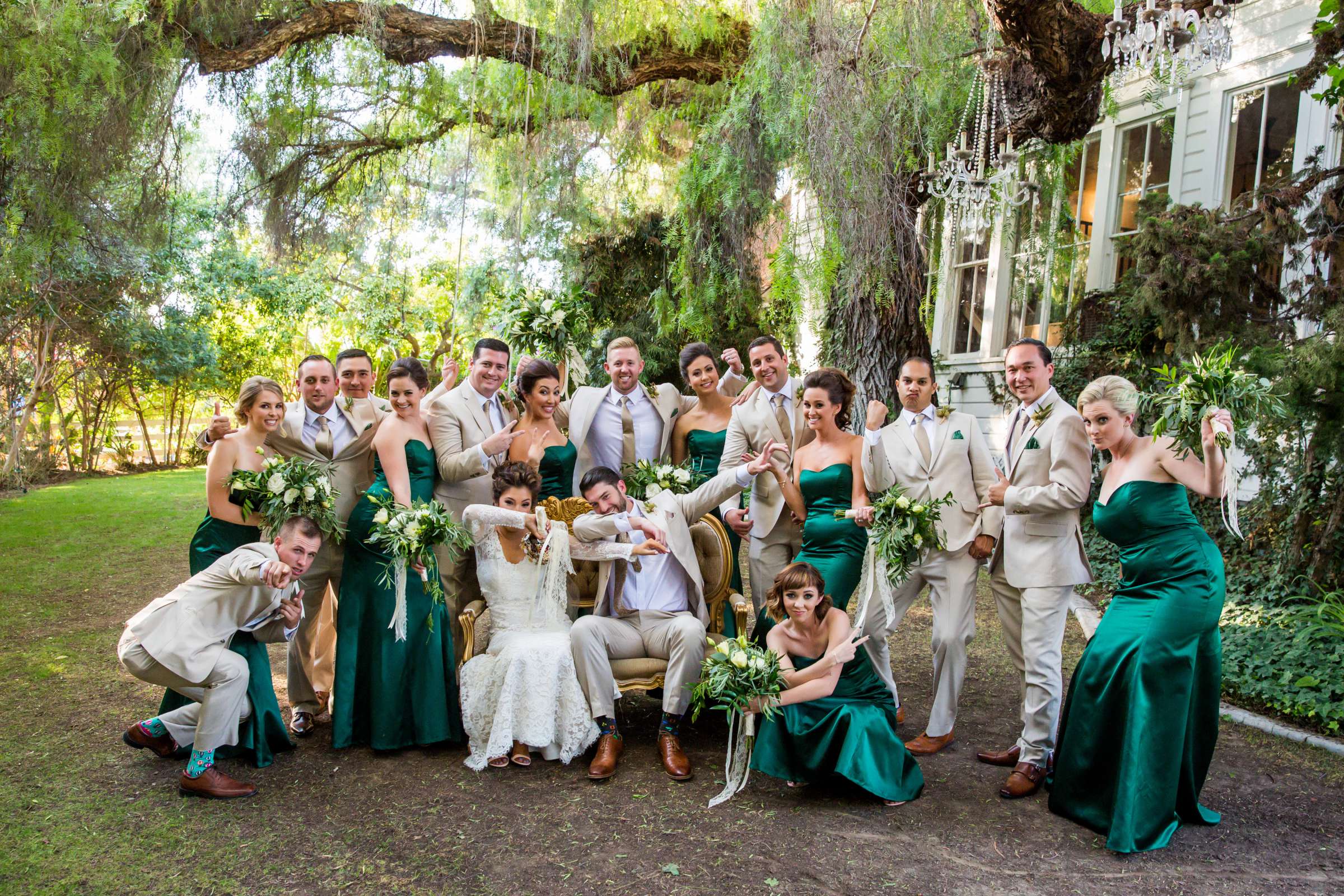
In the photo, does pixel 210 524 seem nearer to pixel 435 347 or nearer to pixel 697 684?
pixel 697 684

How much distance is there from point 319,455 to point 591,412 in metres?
1.53

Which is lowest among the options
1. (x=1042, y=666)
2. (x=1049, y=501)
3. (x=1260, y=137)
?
(x=1042, y=666)

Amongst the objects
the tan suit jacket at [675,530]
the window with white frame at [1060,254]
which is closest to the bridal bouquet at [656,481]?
the tan suit jacket at [675,530]

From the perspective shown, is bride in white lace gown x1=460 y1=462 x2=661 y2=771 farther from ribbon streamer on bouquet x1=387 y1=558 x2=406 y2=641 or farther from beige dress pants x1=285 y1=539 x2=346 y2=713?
beige dress pants x1=285 y1=539 x2=346 y2=713

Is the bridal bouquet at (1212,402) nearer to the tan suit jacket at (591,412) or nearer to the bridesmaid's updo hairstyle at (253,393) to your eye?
the tan suit jacket at (591,412)

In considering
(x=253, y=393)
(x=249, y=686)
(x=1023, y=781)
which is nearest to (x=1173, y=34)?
(x=1023, y=781)

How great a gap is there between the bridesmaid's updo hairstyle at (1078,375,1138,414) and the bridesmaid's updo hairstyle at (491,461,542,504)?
102 inches

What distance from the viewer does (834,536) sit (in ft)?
15.9

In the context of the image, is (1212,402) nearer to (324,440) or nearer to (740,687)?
(740,687)

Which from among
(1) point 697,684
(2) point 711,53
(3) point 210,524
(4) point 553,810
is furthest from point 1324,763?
(2) point 711,53

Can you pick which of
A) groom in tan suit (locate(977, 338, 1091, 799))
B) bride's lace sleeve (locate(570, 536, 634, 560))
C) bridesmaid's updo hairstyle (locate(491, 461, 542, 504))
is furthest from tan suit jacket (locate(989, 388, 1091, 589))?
bridesmaid's updo hairstyle (locate(491, 461, 542, 504))

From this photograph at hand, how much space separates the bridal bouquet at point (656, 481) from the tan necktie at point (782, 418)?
0.62 meters

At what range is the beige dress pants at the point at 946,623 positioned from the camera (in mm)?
4621

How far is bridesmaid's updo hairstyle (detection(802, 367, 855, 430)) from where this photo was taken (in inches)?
192
